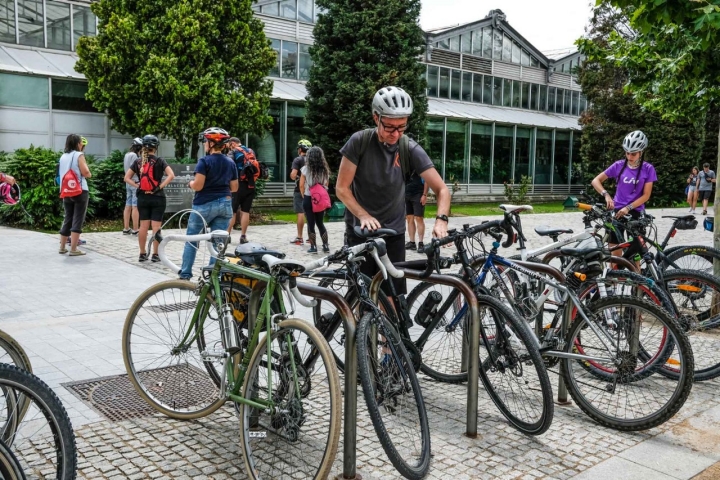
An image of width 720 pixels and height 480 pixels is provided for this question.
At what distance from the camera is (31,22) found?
1975cm

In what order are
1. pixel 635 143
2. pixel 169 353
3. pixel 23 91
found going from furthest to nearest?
pixel 23 91
pixel 635 143
pixel 169 353

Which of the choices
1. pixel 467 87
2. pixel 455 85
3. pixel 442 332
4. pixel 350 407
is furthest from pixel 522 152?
pixel 350 407

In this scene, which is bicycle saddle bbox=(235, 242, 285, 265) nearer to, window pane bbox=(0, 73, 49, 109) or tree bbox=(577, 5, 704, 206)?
window pane bbox=(0, 73, 49, 109)

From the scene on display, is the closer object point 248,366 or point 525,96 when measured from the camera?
point 248,366

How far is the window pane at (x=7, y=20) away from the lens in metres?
19.3

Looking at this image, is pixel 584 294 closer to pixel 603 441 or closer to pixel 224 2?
pixel 603 441

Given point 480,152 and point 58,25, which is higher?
point 58,25

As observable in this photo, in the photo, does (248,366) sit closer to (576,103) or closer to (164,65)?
(164,65)

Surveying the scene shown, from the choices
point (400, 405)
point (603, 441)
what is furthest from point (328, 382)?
point (603, 441)

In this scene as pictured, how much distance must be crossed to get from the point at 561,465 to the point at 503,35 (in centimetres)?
3205

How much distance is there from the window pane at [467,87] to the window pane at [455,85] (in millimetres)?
376

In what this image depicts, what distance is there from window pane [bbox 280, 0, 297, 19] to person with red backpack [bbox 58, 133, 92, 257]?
630 inches

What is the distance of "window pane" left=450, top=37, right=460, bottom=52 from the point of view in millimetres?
31295

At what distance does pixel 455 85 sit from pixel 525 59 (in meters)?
5.20
